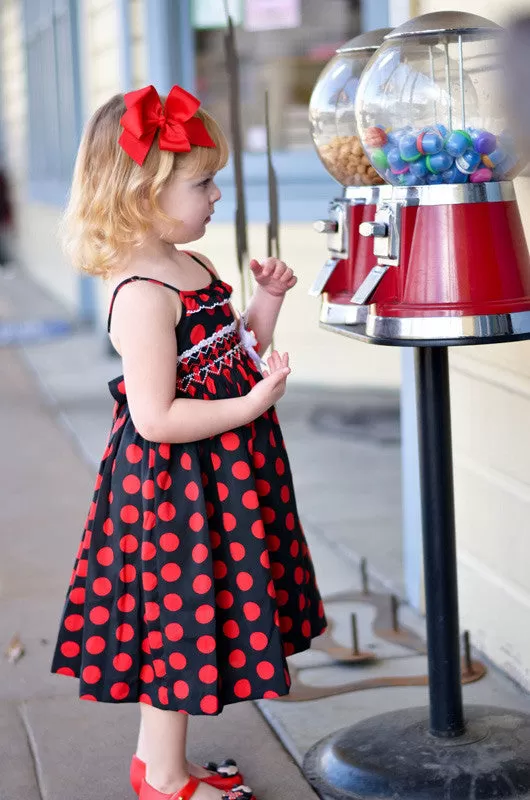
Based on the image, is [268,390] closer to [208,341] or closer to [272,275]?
[208,341]

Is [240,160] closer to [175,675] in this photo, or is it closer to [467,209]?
[467,209]

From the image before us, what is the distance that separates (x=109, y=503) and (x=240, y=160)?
3.63 ft

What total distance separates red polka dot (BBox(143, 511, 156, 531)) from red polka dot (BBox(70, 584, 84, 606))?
0.25m

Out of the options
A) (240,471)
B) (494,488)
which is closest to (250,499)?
(240,471)

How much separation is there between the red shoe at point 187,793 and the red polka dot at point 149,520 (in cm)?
53

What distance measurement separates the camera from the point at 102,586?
2.33 metres

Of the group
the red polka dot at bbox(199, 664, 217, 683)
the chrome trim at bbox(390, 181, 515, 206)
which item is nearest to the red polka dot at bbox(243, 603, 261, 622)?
the red polka dot at bbox(199, 664, 217, 683)

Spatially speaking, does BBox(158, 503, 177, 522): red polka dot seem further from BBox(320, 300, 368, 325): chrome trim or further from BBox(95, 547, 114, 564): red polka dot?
BBox(320, 300, 368, 325): chrome trim

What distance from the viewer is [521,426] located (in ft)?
9.04

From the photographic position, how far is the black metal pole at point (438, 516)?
2.35 m

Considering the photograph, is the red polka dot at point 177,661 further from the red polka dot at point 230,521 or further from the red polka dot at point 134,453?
Result: the red polka dot at point 134,453

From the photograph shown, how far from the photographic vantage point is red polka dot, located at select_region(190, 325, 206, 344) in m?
2.26

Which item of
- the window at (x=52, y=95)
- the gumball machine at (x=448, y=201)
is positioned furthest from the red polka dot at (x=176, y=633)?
the window at (x=52, y=95)

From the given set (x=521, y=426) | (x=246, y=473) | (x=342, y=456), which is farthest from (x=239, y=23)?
(x=246, y=473)
